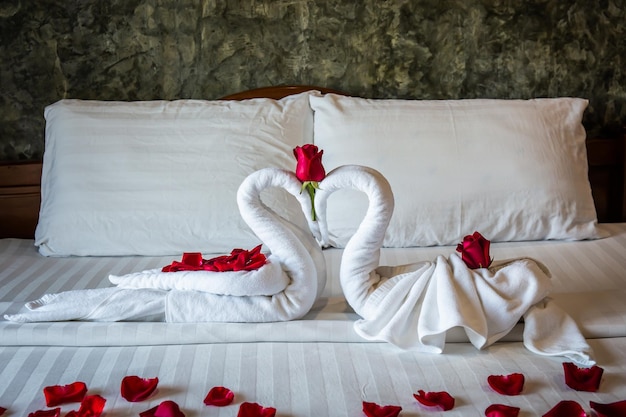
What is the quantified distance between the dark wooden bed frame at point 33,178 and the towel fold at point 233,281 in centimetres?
115

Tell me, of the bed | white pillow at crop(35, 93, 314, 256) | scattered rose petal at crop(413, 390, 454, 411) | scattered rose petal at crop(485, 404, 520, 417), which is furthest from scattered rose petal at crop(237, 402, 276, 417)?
white pillow at crop(35, 93, 314, 256)

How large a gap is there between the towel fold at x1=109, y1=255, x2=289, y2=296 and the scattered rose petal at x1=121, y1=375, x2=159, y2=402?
0.99 feet

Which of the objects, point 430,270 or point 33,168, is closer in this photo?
point 430,270

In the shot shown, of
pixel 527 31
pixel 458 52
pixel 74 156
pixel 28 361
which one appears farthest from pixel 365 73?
pixel 28 361

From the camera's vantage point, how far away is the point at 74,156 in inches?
94.3

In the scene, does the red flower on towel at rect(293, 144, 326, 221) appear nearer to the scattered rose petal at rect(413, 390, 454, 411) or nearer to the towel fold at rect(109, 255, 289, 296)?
the towel fold at rect(109, 255, 289, 296)

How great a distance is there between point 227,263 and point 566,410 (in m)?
0.80

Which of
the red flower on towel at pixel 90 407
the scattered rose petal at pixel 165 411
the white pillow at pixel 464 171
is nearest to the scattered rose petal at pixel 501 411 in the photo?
the scattered rose petal at pixel 165 411

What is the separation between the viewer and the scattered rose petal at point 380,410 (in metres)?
1.29

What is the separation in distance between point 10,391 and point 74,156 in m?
1.10

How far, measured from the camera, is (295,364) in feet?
5.04

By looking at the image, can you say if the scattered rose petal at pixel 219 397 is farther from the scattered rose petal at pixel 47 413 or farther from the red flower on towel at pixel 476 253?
the red flower on towel at pixel 476 253

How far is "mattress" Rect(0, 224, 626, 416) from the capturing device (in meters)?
1.38

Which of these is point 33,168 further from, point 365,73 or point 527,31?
point 527,31
